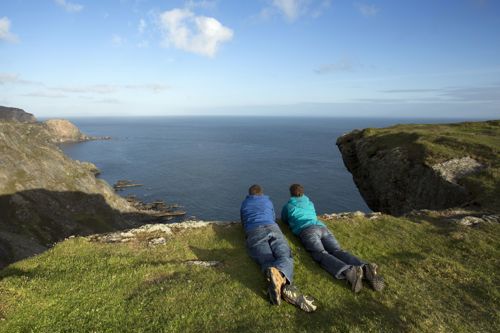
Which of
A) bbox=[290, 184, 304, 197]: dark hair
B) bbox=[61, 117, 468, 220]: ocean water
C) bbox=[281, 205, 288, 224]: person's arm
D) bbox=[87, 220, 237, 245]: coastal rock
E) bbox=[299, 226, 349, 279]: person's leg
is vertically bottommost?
bbox=[61, 117, 468, 220]: ocean water

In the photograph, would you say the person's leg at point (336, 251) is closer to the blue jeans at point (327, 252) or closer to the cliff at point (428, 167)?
the blue jeans at point (327, 252)

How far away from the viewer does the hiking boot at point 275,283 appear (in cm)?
1039

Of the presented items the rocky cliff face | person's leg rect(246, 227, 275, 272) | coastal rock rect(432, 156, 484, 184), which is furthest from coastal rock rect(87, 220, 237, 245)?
the rocky cliff face

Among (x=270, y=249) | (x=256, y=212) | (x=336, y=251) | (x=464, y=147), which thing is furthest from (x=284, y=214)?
(x=464, y=147)

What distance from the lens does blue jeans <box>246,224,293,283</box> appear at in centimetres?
1159

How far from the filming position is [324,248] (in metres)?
13.8

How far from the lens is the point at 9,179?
81.0 meters

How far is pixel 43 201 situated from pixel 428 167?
3415 inches

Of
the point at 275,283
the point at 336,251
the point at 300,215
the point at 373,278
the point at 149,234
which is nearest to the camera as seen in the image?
the point at 275,283

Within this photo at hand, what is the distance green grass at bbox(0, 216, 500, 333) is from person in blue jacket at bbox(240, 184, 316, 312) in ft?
1.28

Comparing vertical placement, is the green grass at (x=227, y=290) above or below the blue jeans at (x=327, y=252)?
below

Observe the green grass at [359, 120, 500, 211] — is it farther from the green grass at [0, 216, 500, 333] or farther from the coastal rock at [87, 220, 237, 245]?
the coastal rock at [87, 220, 237, 245]

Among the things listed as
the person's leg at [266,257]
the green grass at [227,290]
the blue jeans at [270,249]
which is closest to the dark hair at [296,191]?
the green grass at [227,290]

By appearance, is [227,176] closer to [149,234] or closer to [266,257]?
[149,234]
